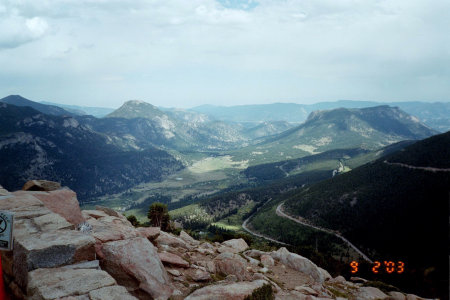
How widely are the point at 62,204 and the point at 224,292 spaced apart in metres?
18.2

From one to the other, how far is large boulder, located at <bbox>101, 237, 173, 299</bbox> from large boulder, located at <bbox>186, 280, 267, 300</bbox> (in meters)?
2.41

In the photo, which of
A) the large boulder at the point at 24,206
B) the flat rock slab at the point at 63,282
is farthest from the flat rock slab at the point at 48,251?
the large boulder at the point at 24,206

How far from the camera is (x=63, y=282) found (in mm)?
14500

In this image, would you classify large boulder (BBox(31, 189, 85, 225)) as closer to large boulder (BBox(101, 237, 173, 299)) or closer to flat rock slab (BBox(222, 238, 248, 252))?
large boulder (BBox(101, 237, 173, 299))

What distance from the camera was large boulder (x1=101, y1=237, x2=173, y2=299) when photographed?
18.6 metres

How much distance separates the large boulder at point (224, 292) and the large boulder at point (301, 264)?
20577 millimetres

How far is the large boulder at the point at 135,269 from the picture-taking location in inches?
731

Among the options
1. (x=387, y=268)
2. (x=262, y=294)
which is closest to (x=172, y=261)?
(x=262, y=294)

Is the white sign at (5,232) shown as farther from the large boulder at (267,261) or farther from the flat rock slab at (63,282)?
the large boulder at (267,261)

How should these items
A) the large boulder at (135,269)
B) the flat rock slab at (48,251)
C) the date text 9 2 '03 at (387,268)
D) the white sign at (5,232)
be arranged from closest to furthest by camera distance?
the white sign at (5,232) < the flat rock slab at (48,251) < the large boulder at (135,269) < the date text 9 2 '03 at (387,268)

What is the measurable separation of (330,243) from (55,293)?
206 metres

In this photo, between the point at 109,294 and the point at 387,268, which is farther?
the point at 387,268

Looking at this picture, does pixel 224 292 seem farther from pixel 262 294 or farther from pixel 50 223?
pixel 50 223

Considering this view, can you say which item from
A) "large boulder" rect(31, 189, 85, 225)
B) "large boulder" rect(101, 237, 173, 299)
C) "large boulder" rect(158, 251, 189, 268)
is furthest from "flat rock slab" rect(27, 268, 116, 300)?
"large boulder" rect(31, 189, 85, 225)
